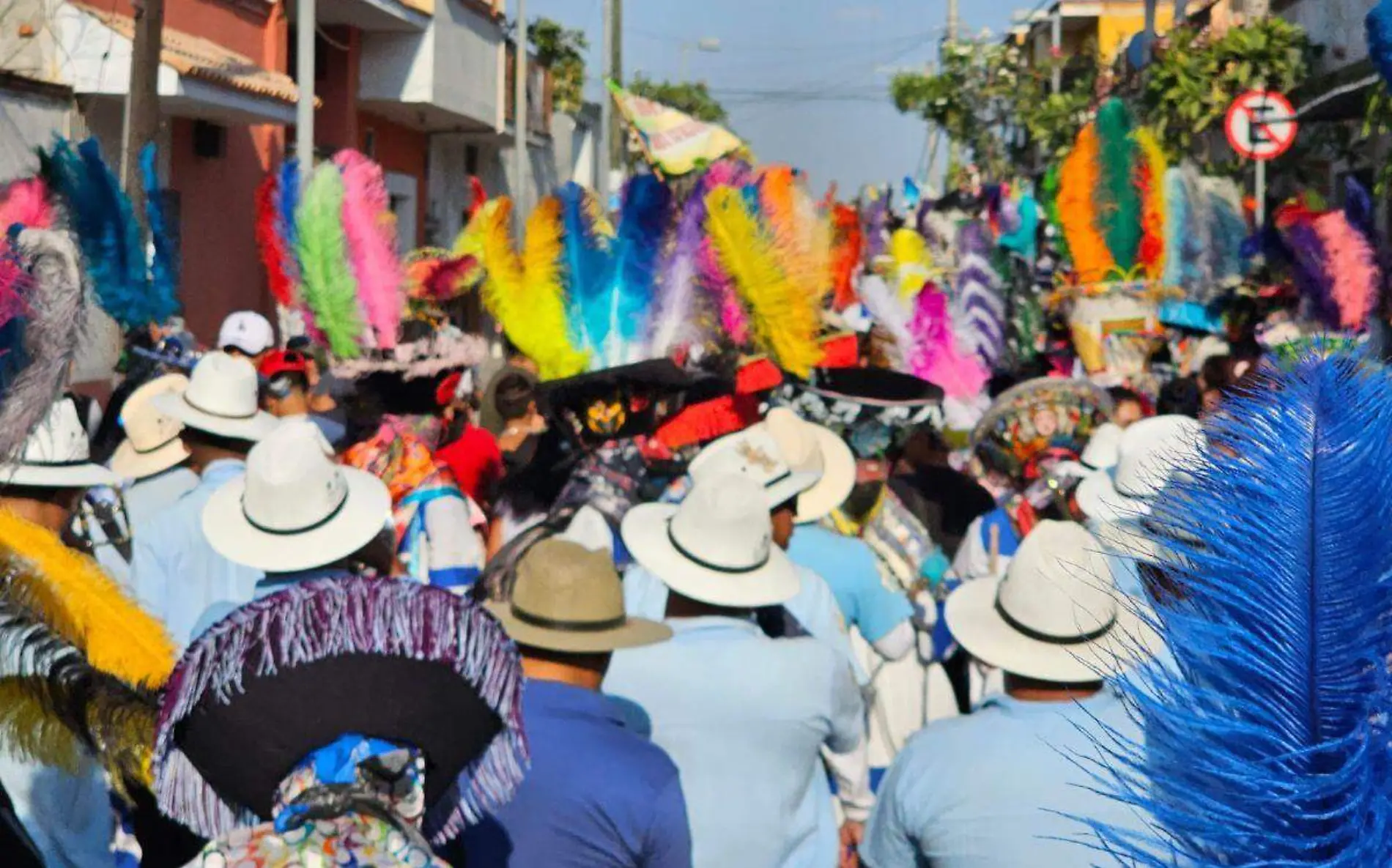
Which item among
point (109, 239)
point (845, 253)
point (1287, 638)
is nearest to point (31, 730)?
point (1287, 638)

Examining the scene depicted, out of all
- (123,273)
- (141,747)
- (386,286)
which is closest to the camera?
(141,747)

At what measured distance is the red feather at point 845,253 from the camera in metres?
13.0

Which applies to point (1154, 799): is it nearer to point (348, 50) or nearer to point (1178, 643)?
point (1178, 643)

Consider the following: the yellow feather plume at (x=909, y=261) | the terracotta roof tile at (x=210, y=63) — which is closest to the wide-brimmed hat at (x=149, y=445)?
the yellow feather plume at (x=909, y=261)

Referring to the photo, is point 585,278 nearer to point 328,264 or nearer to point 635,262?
point 635,262

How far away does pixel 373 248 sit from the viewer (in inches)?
347

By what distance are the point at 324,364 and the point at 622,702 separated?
16.4 ft

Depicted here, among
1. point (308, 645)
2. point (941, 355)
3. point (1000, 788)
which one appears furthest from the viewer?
point (941, 355)

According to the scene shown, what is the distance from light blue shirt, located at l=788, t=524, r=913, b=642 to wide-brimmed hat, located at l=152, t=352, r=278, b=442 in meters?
1.87

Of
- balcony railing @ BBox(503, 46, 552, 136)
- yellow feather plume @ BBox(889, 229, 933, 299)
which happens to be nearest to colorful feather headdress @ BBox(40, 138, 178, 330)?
yellow feather plume @ BBox(889, 229, 933, 299)

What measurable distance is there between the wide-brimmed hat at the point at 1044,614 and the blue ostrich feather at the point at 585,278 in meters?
4.00

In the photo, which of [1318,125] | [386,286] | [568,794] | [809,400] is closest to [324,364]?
[386,286]

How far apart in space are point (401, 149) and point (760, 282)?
20.4 metres

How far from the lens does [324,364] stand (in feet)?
29.4
